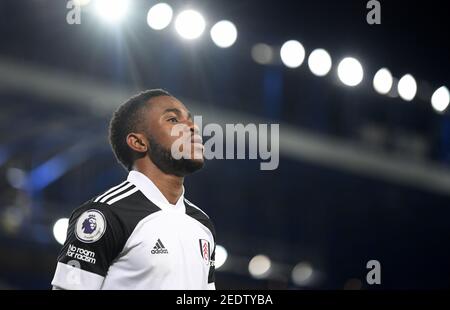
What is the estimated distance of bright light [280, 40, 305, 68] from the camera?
23.6 feet

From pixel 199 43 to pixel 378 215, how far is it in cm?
419

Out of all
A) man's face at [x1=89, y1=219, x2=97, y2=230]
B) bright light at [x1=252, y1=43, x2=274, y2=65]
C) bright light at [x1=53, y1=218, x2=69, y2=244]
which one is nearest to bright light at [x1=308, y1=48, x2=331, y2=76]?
bright light at [x1=252, y1=43, x2=274, y2=65]

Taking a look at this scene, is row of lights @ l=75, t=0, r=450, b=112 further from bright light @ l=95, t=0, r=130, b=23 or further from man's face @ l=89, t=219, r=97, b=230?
man's face @ l=89, t=219, r=97, b=230

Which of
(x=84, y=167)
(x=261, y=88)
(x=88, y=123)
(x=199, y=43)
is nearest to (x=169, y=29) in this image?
(x=199, y=43)

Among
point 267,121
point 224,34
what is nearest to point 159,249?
point 224,34

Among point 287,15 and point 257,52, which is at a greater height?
point 257,52

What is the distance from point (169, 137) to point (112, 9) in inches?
143

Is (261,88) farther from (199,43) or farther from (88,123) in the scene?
(88,123)

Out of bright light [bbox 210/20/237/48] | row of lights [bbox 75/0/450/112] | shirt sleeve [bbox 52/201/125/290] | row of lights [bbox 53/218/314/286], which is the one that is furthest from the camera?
row of lights [bbox 53/218/314/286]

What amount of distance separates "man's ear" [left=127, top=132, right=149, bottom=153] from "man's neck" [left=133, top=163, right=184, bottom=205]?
0.07m

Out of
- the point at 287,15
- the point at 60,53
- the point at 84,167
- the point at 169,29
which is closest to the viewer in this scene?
the point at 287,15

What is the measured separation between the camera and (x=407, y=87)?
7.75 metres
